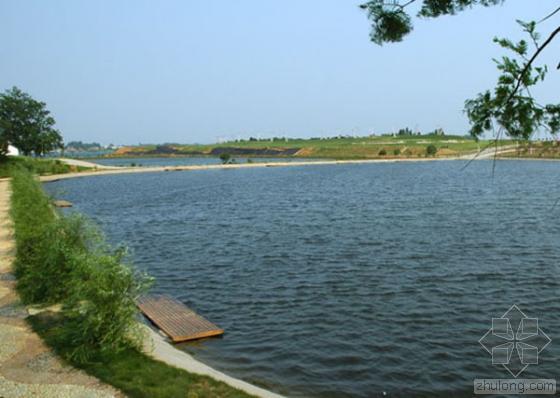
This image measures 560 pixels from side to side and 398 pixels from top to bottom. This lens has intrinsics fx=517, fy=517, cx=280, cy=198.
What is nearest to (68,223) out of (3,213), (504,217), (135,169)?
(3,213)

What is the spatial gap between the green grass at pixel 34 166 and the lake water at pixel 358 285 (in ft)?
133

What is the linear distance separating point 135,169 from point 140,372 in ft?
329

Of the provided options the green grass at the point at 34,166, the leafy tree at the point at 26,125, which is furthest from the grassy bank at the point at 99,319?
the leafy tree at the point at 26,125

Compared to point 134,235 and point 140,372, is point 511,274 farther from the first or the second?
point 134,235

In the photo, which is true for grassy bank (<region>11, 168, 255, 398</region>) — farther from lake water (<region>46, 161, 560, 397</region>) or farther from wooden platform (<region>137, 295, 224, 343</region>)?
lake water (<region>46, 161, 560, 397</region>)

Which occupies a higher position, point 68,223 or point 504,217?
point 68,223

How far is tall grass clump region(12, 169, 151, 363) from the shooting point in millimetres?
11320

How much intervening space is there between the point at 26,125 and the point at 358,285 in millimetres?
107451

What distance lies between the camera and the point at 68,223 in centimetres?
1628

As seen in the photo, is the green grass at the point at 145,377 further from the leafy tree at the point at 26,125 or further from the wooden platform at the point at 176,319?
the leafy tree at the point at 26,125

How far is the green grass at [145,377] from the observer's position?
31.4 feet

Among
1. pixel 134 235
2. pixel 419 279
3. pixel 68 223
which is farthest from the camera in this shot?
pixel 134 235

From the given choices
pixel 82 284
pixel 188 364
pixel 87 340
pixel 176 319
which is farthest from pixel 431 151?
pixel 87 340

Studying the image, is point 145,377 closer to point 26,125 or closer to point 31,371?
point 31,371
